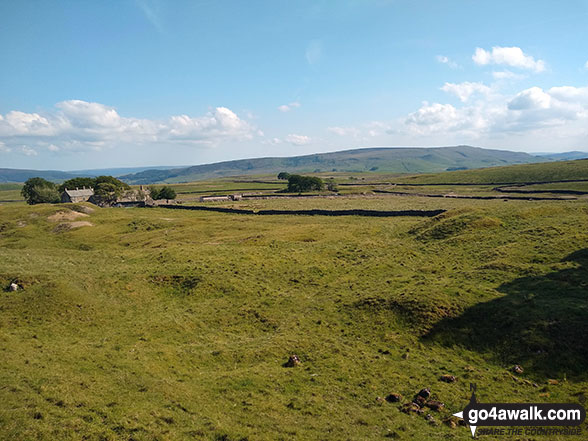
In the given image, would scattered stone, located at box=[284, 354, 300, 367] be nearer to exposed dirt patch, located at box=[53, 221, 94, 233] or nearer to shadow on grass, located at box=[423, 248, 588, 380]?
shadow on grass, located at box=[423, 248, 588, 380]

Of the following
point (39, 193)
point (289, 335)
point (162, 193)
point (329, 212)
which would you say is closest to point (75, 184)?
point (39, 193)

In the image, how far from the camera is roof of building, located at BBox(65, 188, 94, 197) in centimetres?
12194

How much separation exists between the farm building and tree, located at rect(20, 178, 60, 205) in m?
3.46

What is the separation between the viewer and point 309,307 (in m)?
32.5

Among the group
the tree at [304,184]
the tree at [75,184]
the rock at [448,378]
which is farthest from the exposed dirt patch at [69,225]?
the tree at [304,184]

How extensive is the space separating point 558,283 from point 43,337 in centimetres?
4187

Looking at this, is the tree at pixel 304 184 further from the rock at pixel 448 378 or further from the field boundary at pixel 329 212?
the rock at pixel 448 378

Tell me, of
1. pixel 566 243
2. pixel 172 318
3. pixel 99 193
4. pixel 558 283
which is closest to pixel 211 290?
pixel 172 318

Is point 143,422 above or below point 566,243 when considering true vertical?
below

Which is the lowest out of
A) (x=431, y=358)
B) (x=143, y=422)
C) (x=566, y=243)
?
(x=431, y=358)

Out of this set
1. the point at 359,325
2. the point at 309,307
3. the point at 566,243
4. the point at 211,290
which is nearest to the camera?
the point at 359,325

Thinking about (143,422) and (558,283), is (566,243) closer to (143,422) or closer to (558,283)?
(558,283)

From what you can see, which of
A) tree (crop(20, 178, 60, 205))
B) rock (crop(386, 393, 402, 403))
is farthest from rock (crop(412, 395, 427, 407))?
tree (crop(20, 178, 60, 205))

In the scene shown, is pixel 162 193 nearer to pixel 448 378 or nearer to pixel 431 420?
pixel 448 378
